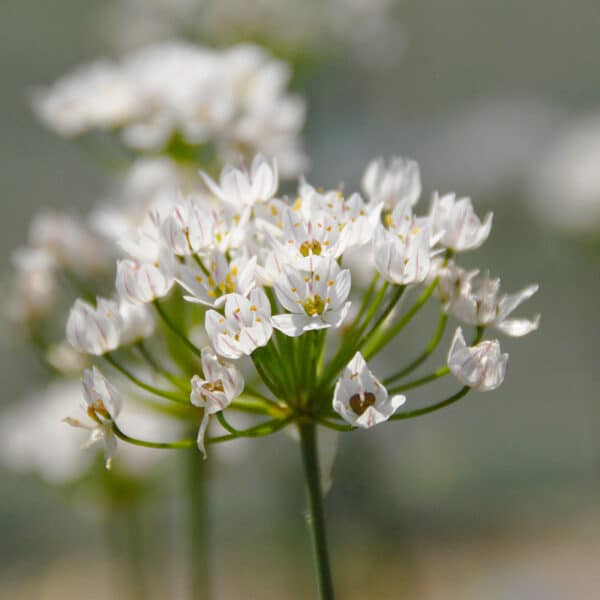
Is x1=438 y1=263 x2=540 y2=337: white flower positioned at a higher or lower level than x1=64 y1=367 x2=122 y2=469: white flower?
higher

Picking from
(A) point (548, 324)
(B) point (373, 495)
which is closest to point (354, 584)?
(B) point (373, 495)

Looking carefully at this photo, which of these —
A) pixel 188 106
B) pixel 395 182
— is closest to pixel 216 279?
pixel 395 182

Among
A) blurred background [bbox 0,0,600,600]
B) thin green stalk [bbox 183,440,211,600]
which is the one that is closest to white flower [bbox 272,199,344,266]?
thin green stalk [bbox 183,440,211,600]

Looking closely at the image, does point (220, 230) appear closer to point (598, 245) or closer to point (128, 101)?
point (128, 101)

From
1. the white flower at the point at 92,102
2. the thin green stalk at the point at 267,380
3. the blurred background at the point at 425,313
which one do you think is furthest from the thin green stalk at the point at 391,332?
the blurred background at the point at 425,313

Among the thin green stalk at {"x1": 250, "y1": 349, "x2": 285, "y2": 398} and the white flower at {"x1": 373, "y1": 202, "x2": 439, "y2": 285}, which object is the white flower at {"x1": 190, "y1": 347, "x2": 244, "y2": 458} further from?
the white flower at {"x1": 373, "y1": 202, "x2": 439, "y2": 285}

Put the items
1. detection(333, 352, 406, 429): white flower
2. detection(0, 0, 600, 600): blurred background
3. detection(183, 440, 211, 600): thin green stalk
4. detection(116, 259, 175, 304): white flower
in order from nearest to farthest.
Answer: detection(333, 352, 406, 429): white flower, detection(116, 259, 175, 304): white flower, detection(183, 440, 211, 600): thin green stalk, detection(0, 0, 600, 600): blurred background

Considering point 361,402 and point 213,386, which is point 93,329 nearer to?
point 213,386
